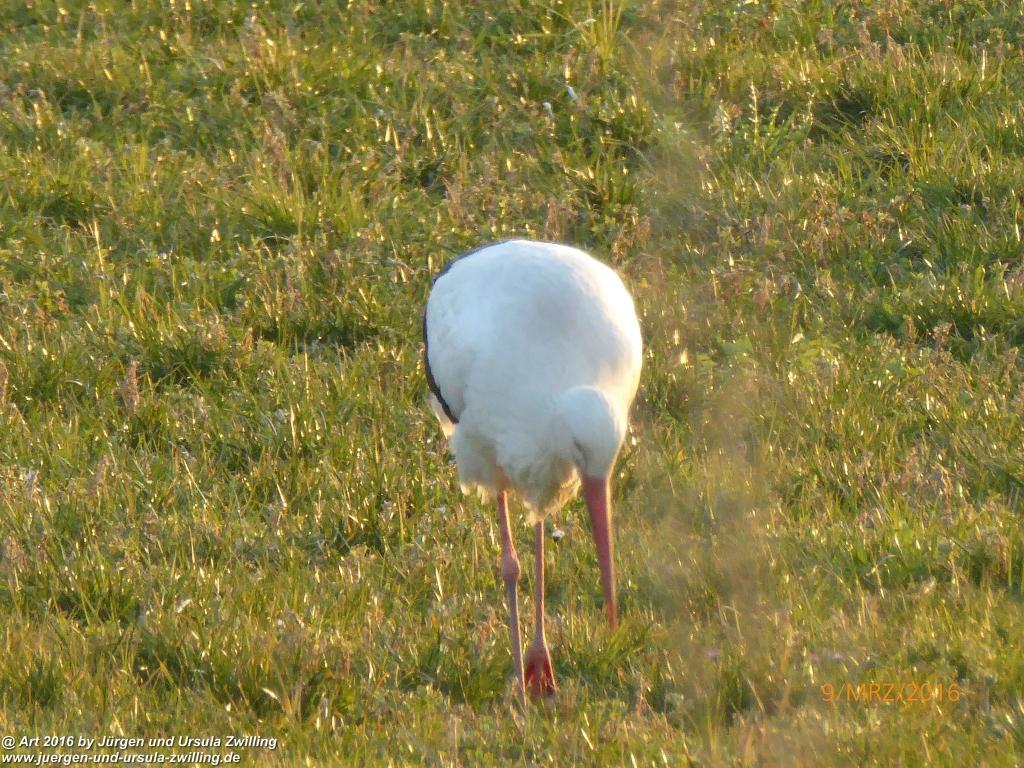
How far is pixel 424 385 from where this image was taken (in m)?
5.72

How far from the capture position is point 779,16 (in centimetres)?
779

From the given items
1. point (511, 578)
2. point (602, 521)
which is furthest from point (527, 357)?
point (511, 578)

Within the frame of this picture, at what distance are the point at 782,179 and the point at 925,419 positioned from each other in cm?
178

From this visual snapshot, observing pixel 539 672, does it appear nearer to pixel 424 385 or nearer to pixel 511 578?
pixel 511 578

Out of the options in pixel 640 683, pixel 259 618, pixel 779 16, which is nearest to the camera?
pixel 640 683

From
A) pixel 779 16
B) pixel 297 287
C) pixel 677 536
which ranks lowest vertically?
pixel 677 536

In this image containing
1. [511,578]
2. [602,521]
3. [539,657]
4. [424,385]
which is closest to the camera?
[602,521]

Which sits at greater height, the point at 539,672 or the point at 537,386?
the point at 537,386

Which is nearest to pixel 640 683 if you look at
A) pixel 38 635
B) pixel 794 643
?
pixel 794 643

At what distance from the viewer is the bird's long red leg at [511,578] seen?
13.9 feet

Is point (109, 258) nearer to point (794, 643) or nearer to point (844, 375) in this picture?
point (844, 375)
